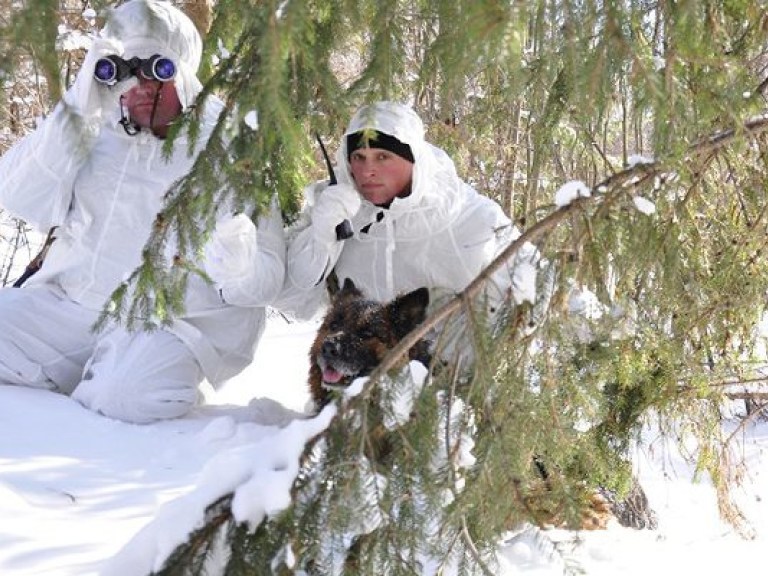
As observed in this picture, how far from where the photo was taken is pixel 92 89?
378cm

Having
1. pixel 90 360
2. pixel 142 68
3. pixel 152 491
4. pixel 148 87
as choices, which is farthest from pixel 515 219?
pixel 90 360

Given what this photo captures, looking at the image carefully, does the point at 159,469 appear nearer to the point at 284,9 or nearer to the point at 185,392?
the point at 185,392

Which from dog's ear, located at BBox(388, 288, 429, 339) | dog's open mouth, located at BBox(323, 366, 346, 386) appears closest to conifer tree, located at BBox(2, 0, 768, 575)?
dog's ear, located at BBox(388, 288, 429, 339)

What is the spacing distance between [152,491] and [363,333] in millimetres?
985

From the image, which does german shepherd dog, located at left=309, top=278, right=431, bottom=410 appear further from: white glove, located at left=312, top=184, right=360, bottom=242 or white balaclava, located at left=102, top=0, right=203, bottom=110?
white balaclava, located at left=102, top=0, right=203, bottom=110

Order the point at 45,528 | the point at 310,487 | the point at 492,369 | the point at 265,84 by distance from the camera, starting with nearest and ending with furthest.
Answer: the point at 265,84
the point at 310,487
the point at 492,369
the point at 45,528

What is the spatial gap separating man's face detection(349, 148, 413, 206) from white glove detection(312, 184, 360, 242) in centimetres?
8

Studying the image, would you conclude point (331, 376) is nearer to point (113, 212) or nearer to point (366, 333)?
point (366, 333)

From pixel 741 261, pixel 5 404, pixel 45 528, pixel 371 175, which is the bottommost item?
pixel 45 528

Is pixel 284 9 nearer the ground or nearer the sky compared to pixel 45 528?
nearer the sky

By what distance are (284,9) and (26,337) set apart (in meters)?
3.34

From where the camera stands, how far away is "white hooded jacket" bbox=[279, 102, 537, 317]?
3.85m

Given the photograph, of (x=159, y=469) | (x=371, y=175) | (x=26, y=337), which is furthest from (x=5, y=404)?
(x=371, y=175)

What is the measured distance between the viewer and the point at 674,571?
10.5 feet
